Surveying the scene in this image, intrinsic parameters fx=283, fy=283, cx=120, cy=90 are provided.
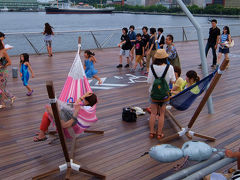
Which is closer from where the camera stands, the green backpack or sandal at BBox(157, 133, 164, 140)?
the green backpack

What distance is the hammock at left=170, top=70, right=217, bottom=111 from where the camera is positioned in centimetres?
390

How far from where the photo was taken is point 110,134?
432cm

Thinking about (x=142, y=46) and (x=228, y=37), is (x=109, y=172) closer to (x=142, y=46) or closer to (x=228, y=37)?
(x=142, y=46)

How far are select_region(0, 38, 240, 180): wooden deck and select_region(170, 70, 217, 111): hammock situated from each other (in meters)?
0.56

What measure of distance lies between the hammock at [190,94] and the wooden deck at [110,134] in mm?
559

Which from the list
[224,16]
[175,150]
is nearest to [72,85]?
[175,150]

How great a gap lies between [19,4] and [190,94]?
126 metres

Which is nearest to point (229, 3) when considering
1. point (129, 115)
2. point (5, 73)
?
point (129, 115)

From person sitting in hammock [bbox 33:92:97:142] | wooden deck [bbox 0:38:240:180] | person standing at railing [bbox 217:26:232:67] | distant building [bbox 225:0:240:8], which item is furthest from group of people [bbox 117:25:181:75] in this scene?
distant building [bbox 225:0:240:8]

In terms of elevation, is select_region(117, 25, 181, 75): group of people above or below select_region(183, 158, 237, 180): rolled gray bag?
above

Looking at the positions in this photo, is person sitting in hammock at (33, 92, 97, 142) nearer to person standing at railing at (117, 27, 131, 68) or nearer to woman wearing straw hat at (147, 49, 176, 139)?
woman wearing straw hat at (147, 49, 176, 139)

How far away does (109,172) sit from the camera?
131 inches

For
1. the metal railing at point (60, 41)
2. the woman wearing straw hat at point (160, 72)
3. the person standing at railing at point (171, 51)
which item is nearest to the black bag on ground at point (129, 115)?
the woman wearing straw hat at point (160, 72)

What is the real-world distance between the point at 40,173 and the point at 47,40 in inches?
316
